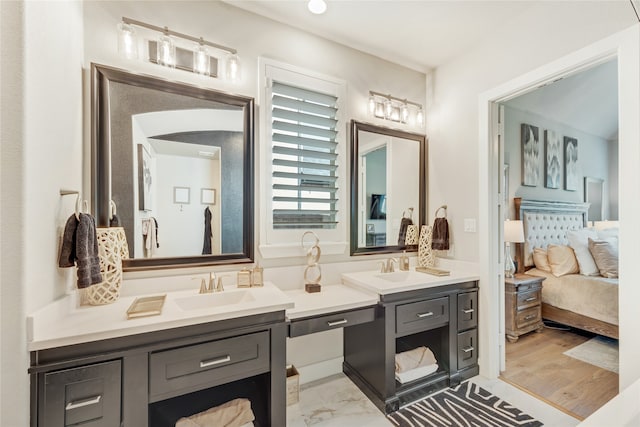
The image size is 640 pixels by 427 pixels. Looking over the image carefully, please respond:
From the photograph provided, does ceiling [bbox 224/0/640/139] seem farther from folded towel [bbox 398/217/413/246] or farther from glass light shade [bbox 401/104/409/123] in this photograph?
folded towel [bbox 398/217/413/246]

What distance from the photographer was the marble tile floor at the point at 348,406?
1736 mm

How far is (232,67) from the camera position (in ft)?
6.20

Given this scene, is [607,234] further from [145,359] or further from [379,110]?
[145,359]

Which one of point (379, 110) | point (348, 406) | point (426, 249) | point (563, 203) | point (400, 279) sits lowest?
point (348, 406)

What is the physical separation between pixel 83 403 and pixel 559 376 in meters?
3.12

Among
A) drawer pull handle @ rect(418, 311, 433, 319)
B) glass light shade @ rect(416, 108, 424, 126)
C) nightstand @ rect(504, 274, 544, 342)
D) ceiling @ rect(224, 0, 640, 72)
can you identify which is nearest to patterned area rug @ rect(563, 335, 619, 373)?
nightstand @ rect(504, 274, 544, 342)

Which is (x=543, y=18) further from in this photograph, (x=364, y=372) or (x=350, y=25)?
(x=364, y=372)

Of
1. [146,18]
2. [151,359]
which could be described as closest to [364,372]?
[151,359]

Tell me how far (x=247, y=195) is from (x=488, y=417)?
2.13 meters

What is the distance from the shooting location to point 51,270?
4.06 feet

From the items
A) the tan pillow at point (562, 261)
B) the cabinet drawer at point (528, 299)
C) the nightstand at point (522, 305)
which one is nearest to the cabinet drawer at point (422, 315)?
the nightstand at point (522, 305)

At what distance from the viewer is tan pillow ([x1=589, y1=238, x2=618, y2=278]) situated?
299cm

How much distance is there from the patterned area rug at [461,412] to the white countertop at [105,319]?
117cm

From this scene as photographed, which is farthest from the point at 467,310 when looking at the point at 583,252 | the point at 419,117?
the point at 583,252
